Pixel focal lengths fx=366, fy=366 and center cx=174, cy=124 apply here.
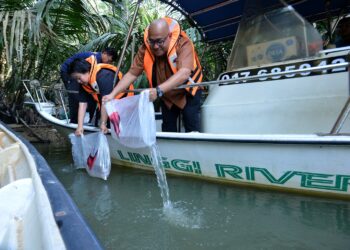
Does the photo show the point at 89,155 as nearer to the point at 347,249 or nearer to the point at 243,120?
the point at 243,120

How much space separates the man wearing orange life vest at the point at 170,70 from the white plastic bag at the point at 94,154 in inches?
20.1

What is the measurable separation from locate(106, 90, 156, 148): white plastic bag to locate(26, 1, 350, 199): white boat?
12.3 inches

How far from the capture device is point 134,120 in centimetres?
320

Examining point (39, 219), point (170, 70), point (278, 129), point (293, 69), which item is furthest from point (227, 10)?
point (39, 219)

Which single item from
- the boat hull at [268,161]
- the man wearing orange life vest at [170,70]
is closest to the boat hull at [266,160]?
the boat hull at [268,161]

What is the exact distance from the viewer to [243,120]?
3.30 metres

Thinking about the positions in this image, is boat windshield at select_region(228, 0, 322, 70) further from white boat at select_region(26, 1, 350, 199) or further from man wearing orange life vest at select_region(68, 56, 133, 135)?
man wearing orange life vest at select_region(68, 56, 133, 135)

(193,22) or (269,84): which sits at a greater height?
(193,22)

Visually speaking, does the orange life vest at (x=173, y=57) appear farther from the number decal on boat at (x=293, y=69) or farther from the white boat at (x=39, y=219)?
the white boat at (x=39, y=219)

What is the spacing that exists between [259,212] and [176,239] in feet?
2.31

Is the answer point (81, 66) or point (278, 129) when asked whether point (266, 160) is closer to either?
point (278, 129)

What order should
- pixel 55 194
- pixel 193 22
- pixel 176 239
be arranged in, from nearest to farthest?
pixel 55 194 < pixel 176 239 < pixel 193 22

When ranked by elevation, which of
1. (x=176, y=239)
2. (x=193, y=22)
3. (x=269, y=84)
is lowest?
(x=176, y=239)

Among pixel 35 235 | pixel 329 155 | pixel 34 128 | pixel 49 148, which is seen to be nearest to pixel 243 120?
pixel 329 155
